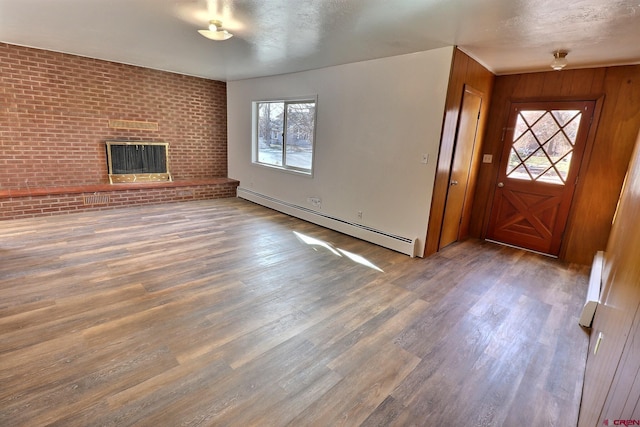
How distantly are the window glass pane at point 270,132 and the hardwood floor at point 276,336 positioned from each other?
2.56m

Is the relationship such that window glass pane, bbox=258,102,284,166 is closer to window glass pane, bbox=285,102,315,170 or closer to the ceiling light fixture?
window glass pane, bbox=285,102,315,170

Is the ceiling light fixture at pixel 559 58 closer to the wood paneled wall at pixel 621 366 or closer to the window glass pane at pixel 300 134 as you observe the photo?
the wood paneled wall at pixel 621 366

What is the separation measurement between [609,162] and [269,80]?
501 centimetres

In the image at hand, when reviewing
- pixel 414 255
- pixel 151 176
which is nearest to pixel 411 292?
pixel 414 255

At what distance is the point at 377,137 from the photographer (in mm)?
3994

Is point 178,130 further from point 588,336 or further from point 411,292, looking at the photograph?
point 588,336

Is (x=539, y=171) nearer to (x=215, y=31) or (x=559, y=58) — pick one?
(x=559, y=58)

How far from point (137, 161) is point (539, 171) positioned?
6515mm

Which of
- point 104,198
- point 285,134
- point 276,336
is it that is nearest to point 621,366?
point 276,336

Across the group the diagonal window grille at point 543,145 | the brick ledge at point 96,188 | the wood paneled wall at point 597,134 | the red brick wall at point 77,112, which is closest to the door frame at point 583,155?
the wood paneled wall at point 597,134

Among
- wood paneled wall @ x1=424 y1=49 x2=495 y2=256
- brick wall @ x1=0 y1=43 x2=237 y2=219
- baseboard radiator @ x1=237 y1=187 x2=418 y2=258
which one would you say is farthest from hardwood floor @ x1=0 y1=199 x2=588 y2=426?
brick wall @ x1=0 y1=43 x2=237 y2=219

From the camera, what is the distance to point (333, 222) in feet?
15.4

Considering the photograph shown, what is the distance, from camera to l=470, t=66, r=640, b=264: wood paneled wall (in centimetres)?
344

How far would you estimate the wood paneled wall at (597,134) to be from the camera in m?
3.44
